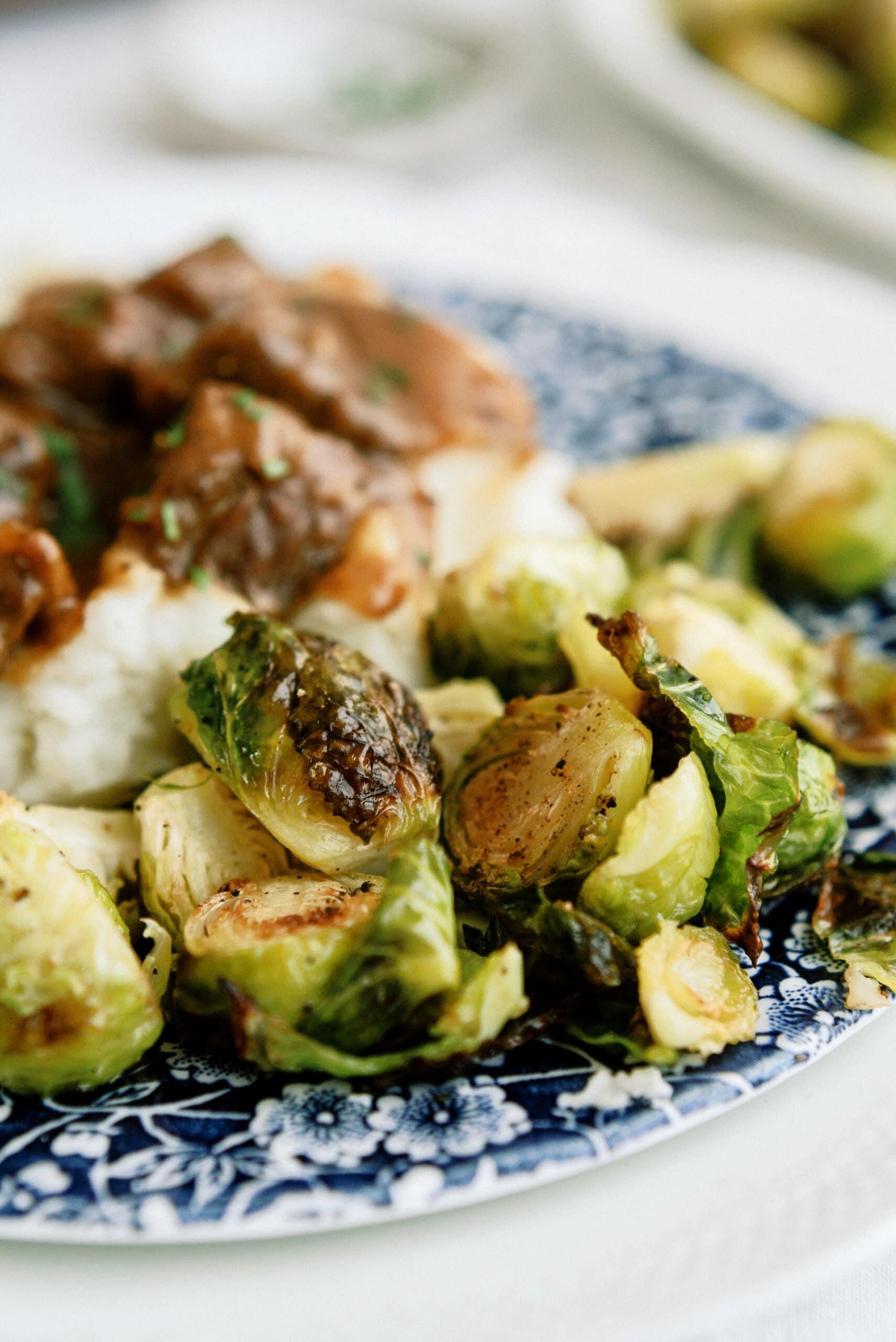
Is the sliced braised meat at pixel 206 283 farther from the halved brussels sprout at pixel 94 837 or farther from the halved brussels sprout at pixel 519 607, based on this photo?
the halved brussels sprout at pixel 94 837

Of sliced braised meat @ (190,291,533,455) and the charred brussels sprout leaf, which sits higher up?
sliced braised meat @ (190,291,533,455)

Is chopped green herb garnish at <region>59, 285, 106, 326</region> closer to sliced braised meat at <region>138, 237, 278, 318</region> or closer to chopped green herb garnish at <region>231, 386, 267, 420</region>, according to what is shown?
sliced braised meat at <region>138, 237, 278, 318</region>

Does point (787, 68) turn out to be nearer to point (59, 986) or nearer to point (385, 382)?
point (385, 382)

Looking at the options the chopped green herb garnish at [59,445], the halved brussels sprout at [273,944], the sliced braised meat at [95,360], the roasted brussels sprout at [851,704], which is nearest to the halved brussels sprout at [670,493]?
the roasted brussels sprout at [851,704]

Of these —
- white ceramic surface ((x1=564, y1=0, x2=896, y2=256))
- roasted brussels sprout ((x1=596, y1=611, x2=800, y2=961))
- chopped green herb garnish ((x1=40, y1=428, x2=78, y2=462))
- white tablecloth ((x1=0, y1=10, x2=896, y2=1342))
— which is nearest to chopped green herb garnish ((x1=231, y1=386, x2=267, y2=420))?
chopped green herb garnish ((x1=40, y1=428, x2=78, y2=462))

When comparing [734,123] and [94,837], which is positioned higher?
[734,123]

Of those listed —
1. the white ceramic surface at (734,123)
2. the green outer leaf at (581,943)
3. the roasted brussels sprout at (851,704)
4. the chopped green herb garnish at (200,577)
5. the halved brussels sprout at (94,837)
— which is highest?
the white ceramic surface at (734,123)

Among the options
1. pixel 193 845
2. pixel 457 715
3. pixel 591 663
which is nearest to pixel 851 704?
pixel 591 663
